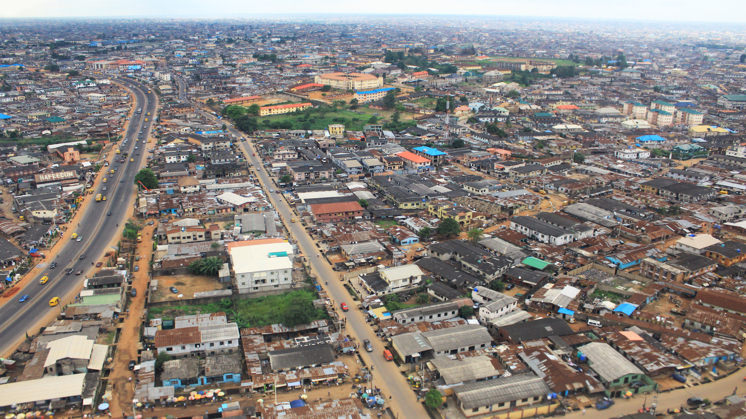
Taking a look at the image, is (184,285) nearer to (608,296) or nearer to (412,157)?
(608,296)

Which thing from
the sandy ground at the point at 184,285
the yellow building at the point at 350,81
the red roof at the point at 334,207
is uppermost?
the yellow building at the point at 350,81

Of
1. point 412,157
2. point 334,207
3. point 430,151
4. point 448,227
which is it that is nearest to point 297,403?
point 448,227

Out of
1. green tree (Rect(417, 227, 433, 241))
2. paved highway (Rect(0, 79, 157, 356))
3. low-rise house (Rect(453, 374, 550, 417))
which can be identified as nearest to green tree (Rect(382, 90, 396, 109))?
paved highway (Rect(0, 79, 157, 356))

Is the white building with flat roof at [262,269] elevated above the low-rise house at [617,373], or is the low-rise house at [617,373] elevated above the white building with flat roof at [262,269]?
the white building with flat roof at [262,269]

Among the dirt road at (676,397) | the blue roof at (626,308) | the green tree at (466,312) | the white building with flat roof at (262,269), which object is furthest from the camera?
the white building with flat roof at (262,269)

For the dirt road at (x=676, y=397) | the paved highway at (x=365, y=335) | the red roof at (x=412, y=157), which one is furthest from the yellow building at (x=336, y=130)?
the dirt road at (x=676, y=397)

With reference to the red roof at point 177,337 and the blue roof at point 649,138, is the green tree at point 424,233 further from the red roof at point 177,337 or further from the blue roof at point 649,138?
the blue roof at point 649,138

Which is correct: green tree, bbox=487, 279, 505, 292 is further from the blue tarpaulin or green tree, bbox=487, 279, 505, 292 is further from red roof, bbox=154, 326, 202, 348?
red roof, bbox=154, 326, 202, 348
